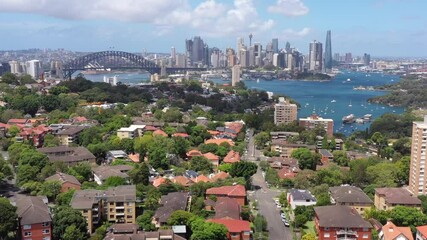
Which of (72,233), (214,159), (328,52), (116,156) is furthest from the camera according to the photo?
(328,52)

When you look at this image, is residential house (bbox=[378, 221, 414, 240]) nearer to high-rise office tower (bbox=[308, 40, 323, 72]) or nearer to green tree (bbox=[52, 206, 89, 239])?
green tree (bbox=[52, 206, 89, 239])

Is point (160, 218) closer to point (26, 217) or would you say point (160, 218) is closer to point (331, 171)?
point (26, 217)

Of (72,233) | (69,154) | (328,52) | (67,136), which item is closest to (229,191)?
(72,233)

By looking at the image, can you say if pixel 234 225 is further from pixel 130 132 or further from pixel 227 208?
pixel 130 132

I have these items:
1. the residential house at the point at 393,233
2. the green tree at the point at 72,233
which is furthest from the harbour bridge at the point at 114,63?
the residential house at the point at 393,233

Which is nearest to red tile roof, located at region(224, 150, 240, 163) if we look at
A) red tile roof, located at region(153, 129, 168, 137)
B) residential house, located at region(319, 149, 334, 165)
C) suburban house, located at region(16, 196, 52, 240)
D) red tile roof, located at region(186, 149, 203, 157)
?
red tile roof, located at region(186, 149, 203, 157)

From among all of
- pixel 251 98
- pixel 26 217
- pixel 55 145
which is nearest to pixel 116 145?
pixel 55 145
